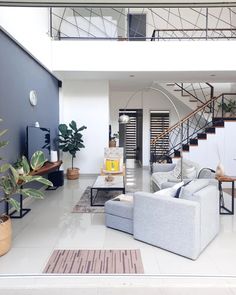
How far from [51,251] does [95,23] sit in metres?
6.00

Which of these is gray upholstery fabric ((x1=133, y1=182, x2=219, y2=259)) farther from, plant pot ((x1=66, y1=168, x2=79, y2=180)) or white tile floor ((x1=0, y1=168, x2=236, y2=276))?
plant pot ((x1=66, y1=168, x2=79, y2=180))

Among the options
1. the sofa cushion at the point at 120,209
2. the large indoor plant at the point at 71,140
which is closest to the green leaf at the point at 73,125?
the large indoor plant at the point at 71,140

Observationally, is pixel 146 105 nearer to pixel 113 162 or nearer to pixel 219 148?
pixel 219 148

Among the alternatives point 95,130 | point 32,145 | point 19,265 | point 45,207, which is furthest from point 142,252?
point 95,130

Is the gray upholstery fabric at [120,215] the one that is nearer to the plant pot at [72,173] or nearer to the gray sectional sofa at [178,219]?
the gray sectional sofa at [178,219]

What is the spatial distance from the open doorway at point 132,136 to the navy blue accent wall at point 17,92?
530cm

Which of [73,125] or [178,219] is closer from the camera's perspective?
[178,219]

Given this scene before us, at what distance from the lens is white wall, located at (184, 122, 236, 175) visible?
750cm

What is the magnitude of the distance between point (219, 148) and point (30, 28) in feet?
19.4

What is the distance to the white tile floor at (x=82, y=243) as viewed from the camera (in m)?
2.67

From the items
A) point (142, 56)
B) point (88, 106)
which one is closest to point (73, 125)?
point (88, 106)

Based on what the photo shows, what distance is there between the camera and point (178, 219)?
2.87 m

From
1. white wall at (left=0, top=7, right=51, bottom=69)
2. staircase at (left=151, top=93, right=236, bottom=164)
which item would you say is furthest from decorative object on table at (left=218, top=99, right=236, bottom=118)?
white wall at (left=0, top=7, right=51, bottom=69)

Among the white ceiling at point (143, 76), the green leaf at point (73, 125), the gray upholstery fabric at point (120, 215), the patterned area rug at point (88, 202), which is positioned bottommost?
the patterned area rug at point (88, 202)
